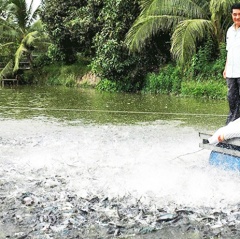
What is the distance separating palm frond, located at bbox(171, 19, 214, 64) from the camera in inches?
561

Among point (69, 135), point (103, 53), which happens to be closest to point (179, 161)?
point (69, 135)

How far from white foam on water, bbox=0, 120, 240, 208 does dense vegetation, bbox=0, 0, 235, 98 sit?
687 centimetres

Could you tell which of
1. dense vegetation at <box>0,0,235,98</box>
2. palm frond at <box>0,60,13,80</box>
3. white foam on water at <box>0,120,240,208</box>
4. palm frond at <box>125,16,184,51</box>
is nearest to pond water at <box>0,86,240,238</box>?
white foam on water at <box>0,120,240,208</box>

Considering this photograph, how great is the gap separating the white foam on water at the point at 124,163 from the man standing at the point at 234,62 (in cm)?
80

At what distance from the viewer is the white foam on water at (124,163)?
14.8 ft

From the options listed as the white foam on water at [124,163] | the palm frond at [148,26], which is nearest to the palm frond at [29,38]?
the palm frond at [148,26]

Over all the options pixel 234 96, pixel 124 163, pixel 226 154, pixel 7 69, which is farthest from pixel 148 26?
pixel 7 69

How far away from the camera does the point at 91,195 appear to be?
176 inches

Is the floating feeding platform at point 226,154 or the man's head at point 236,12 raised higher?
the man's head at point 236,12

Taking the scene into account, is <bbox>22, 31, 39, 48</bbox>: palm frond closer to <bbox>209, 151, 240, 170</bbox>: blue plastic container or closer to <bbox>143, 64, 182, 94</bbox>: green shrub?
<bbox>143, 64, 182, 94</bbox>: green shrub

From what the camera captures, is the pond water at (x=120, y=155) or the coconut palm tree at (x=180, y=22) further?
the coconut palm tree at (x=180, y=22)

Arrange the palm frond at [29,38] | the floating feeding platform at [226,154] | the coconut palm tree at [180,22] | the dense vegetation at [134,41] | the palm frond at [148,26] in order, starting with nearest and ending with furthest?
1. the floating feeding platform at [226,154]
2. the coconut palm tree at [180,22]
3. the dense vegetation at [134,41]
4. the palm frond at [148,26]
5. the palm frond at [29,38]

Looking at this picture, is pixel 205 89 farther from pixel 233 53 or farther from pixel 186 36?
pixel 233 53

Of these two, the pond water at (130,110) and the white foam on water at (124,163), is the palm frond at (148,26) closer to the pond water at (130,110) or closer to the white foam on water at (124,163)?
the pond water at (130,110)
